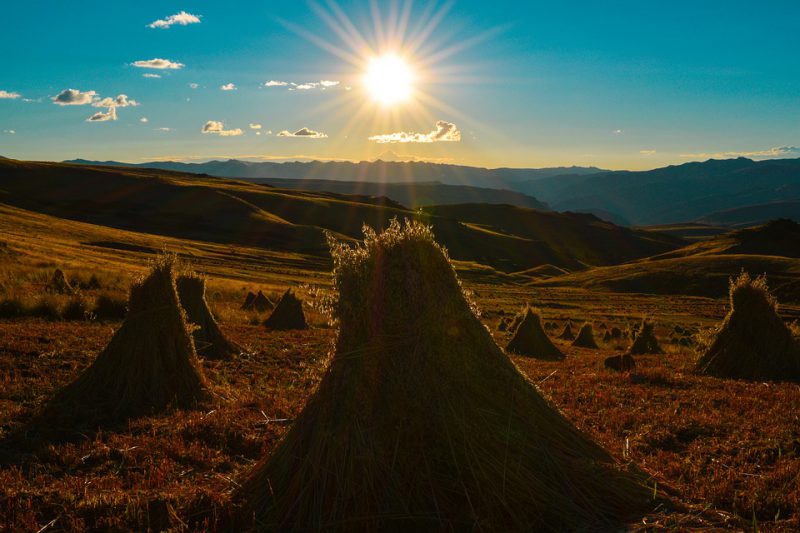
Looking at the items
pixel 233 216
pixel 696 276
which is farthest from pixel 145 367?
pixel 233 216

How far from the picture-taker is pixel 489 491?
457 cm

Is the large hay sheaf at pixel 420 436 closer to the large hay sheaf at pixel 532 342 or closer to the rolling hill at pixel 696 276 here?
the large hay sheaf at pixel 532 342

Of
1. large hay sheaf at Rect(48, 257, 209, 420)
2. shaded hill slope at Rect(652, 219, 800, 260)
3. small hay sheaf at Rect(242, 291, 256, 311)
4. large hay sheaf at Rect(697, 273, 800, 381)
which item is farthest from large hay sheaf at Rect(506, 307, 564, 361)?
shaded hill slope at Rect(652, 219, 800, 260)

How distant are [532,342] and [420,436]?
14986 mm

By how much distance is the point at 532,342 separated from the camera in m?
19.1

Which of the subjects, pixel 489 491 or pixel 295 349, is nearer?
pixel 489 491

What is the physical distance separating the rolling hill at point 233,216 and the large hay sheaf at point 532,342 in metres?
65.6

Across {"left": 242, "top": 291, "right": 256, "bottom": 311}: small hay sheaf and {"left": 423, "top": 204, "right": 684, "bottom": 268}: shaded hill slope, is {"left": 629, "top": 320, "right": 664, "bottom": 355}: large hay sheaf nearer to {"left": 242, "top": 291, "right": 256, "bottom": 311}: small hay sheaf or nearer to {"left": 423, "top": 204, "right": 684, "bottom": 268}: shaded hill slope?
{"left": 242, "top": 291, "right": 256, "bottom": 311}: small hay sheaf

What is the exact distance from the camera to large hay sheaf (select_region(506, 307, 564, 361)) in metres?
18.8

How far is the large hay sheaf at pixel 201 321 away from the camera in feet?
44.4

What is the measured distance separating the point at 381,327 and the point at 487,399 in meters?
1.31

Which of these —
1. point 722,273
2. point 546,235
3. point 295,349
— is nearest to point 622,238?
point 546,235

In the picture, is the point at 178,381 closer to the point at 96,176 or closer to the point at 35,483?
the point at 35,483

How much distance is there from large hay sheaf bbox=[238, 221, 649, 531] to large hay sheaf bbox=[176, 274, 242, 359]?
8926 mm
